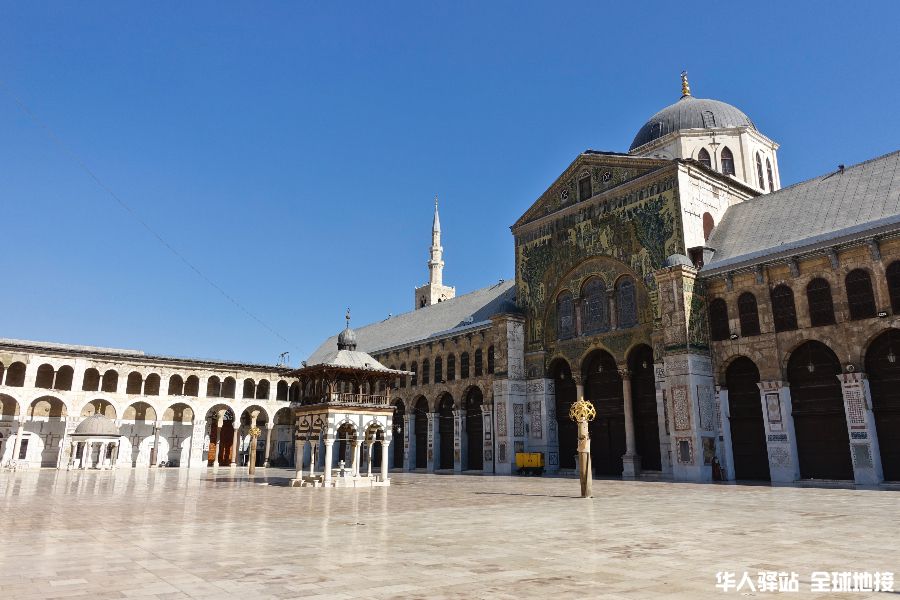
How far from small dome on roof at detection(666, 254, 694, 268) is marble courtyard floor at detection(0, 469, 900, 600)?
11.5 meters

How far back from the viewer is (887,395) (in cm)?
2162

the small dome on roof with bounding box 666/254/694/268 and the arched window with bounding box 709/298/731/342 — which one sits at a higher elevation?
the small dome on roof with bounding box 666/254/694/268

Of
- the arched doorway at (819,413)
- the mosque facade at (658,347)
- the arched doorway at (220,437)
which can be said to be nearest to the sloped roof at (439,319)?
the mosque facade at (658,347)

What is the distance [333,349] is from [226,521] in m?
45.5

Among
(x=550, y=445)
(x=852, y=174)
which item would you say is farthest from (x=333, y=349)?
(x=852, y=174)

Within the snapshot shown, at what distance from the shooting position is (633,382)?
97.4ft

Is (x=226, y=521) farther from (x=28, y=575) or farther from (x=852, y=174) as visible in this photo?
(x=852, y=174)

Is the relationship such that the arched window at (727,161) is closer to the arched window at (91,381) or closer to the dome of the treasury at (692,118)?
the dome of the treasury at (692,118)

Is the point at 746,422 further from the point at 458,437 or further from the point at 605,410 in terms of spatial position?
the point at 458,437

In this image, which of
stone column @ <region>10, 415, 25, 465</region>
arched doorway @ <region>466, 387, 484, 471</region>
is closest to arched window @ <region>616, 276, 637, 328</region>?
arched doorway @ <region>466, 387, 484, 471</region>

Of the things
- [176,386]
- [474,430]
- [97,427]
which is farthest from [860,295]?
[176,386]

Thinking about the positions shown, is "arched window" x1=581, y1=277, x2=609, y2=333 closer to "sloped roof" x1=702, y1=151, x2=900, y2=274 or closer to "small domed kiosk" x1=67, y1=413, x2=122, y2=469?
"sloped roof" x1=702, y1=151, x2=900, y2=274

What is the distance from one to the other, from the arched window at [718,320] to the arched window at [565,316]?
735cm

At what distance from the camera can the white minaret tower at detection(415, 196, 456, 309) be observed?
67.4 metres
